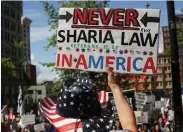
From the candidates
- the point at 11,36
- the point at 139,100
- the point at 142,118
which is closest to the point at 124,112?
the point at 142,118

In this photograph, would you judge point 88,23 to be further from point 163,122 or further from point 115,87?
point 163,122

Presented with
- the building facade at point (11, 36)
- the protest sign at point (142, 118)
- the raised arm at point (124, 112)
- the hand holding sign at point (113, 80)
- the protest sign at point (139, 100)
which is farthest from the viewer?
the building facade at point (11, 36)

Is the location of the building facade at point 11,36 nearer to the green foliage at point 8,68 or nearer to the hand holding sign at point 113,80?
the green foliage at point 8,68

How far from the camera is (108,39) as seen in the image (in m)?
5.95

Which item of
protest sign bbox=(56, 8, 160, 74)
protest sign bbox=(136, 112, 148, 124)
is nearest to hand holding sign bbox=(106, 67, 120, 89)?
protest sign bbox=(56, 8, 160, 74)

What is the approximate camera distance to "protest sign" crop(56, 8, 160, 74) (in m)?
5.87

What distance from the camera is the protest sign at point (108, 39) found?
19.3ft

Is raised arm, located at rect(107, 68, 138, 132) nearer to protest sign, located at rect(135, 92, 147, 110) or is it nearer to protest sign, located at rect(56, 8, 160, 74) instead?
protest sign, located at rect(56, 8, 160, 74)

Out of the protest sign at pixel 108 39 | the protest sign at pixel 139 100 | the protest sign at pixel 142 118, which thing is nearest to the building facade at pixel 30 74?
the protest sign at pixel 139 100

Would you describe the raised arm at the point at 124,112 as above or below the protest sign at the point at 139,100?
above

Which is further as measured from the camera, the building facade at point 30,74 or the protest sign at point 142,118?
the building facade at point 30,74

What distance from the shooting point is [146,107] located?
1942cm

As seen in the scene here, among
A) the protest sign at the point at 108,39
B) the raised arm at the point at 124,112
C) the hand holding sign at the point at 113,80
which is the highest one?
the protest sign at the point at 108,39

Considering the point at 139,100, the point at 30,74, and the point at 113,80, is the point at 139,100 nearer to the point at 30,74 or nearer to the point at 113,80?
the point at 113,80
